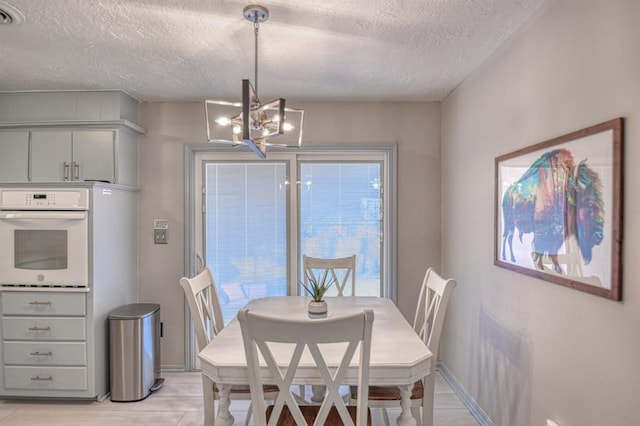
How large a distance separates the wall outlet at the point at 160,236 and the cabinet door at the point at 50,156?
806mm

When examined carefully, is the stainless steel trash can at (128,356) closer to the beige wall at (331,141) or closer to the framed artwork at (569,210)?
the beige wall at (331,141)

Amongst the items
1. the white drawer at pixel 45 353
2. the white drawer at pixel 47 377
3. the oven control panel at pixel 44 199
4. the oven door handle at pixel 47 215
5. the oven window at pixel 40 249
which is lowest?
the white drawer at pixel 47 377

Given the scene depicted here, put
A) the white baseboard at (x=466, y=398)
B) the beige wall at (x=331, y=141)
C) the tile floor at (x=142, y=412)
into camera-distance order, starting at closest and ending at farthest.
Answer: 1. the white baseboard at (x=466, y=398)
2. the tile floor at (x=142, y=412)
3. the beige wall at (x=331, y=141)

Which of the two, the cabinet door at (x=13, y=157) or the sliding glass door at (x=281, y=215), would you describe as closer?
the cabinet door at (x=13, y=157)

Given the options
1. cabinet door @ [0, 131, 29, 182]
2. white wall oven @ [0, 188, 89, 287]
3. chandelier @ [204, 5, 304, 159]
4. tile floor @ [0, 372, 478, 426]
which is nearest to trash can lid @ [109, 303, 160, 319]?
white wall oven @ [0, 188, 89, 287]

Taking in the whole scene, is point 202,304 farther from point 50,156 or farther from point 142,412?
point 50,156

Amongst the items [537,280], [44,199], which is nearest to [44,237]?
[44,199]

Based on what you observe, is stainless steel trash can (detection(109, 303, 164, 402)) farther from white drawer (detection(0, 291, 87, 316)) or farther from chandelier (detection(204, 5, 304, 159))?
chandelier (detection(204, 5, 304, 159))

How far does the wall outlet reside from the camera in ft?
11.6

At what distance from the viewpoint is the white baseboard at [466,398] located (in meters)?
2.54

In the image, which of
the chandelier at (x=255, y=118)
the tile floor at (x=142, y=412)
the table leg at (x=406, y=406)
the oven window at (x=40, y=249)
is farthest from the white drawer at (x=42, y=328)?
the table leg at (x=406, y=406)

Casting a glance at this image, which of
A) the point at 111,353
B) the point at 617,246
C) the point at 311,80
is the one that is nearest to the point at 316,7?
the point at 311,80

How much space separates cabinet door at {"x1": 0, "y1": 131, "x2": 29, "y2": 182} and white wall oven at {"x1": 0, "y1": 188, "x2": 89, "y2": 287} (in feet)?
1.44

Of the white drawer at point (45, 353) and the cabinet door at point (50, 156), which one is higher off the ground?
the cabinet door at point (50, 156)
